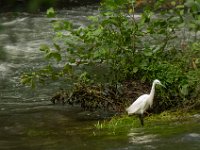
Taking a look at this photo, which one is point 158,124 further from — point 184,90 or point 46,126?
point 46,126

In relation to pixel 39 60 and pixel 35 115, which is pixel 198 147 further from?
pixel 39 60

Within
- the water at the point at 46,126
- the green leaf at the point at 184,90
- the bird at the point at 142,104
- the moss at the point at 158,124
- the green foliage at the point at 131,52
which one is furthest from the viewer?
the green foliage at the point at 131,52

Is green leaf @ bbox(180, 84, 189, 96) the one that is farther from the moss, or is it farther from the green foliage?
the moss

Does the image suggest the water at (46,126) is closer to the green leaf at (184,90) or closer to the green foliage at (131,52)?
the green foliage at (131,52)

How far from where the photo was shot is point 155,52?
6848mm

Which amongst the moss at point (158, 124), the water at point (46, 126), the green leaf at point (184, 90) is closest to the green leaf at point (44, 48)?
the water at point (46, 126)

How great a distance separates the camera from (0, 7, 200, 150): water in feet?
15.0

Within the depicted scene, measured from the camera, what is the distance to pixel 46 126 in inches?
246

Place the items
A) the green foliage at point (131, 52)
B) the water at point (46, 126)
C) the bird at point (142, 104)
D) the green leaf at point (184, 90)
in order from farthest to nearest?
the green foliage at point (131, 52) → the green leaf at point (184, 90) → the bird at point (142, 104) → the water at point (46, 126)

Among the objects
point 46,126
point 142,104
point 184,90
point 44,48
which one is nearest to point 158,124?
point 142,104

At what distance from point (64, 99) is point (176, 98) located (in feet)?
4.88

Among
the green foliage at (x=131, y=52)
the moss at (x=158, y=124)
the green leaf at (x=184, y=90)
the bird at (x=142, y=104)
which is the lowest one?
the moss at (x=158, y=124)

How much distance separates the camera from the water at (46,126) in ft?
15.0

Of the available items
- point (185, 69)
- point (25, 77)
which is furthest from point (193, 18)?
point (25, 77)
